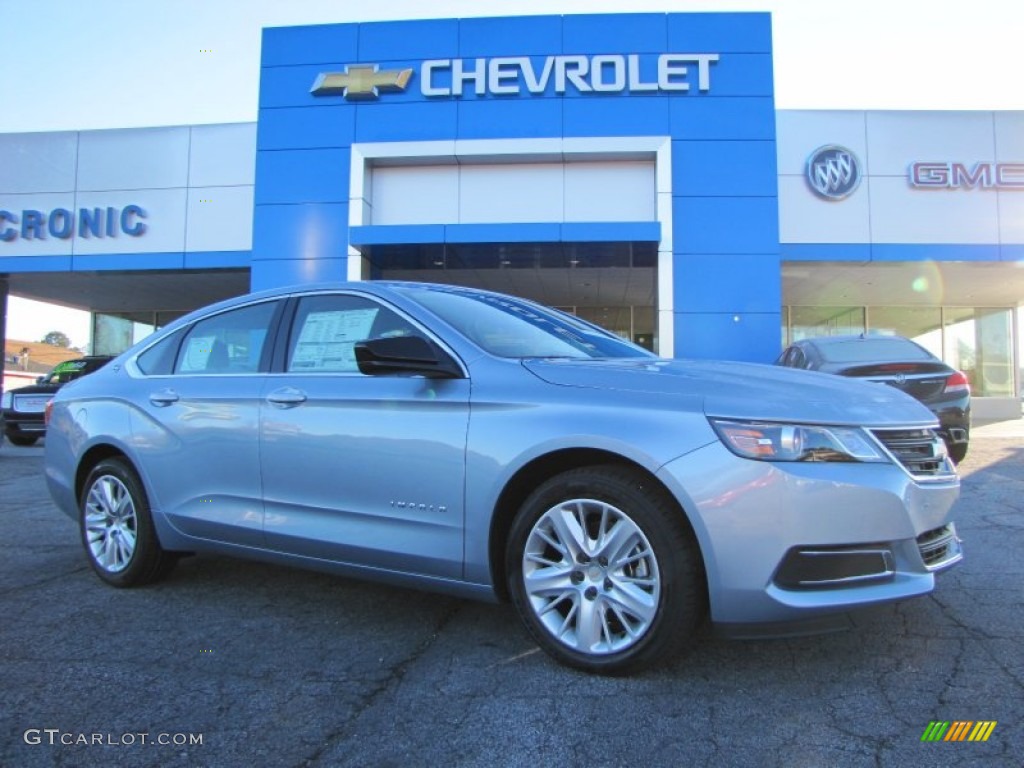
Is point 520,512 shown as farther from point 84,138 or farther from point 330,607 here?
point 84,138

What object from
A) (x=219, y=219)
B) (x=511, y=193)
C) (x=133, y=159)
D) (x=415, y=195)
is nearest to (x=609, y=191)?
(x=511, y=193)

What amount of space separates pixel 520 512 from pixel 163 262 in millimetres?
16664

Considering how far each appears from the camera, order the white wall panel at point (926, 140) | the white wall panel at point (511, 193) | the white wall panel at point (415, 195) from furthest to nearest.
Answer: the white wall panel at point (926, 140) → the white wall panel at point (415, 195) → the white wall panel at point (511, 193)

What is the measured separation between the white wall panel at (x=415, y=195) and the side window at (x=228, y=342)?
11.0 meters

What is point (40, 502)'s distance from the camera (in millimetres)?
6973

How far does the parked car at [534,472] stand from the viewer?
245cm

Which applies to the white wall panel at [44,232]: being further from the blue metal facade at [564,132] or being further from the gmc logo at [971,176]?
the gmc logo at [971,176]

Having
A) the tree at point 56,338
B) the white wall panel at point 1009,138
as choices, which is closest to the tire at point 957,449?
the white wall panel at point 1009,138

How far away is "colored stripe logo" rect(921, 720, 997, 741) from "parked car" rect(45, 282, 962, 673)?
0.41m

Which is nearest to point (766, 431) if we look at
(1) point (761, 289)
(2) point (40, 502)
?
(2) point (40, 502)

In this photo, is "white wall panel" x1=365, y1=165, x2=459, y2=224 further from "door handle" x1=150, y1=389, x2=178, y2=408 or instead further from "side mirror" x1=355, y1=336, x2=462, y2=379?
"side mirror" x1=355, y1=336, x2=462, y2=379

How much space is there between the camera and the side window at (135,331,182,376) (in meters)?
4.14

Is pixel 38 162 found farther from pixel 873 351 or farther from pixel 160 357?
pixel 873 351

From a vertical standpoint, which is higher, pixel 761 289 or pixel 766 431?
pixel 761 289
